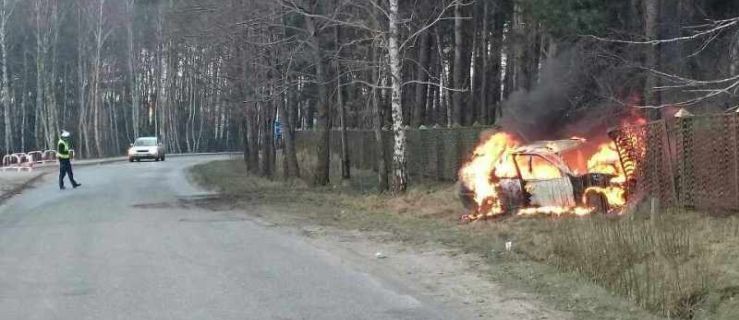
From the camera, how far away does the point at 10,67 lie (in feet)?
201

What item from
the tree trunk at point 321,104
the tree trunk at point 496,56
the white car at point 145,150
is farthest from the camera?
the white car at point 145,150

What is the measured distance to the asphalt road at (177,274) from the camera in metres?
7.76

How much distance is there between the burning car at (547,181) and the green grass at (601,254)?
1.96 ft

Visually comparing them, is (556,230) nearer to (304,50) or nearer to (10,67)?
(304,50)

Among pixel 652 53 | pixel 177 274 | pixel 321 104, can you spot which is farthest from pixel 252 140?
pixel 177 274

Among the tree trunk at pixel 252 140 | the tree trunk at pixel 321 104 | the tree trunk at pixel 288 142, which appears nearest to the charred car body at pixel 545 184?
the tree trunk at pixel 321 104

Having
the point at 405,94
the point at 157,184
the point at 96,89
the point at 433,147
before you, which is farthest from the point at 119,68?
the point at 433,147

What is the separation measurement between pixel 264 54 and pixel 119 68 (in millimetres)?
46824

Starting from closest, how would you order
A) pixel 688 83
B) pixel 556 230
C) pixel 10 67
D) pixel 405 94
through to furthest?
1. pixel 688 83
2. pixel 556 230
3. pixel 405 94
4. pixel 10 67

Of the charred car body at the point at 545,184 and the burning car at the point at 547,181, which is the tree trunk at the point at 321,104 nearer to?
the burning car at the point at 547,181

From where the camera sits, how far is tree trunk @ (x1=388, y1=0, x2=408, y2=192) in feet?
65.6

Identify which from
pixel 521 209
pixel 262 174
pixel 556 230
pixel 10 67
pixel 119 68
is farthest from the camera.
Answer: pixel 119 68

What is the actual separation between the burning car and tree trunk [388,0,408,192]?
15.8 feet

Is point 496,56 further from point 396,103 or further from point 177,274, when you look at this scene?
point 177,274
